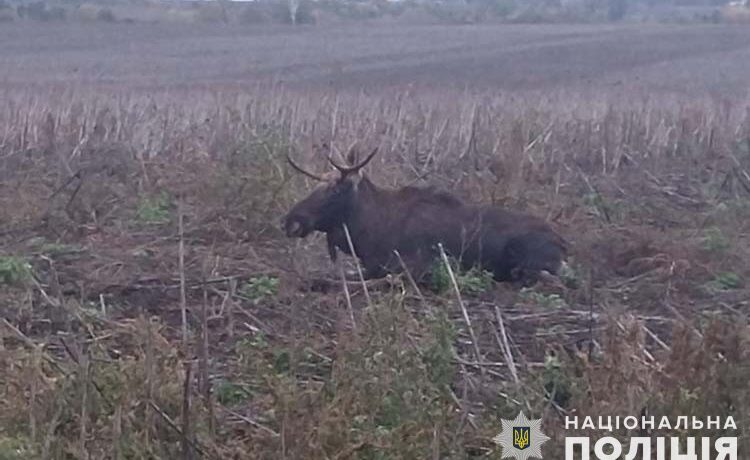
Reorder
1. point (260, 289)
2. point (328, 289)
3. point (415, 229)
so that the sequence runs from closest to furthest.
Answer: point (260, 289), point (328, 289), point (415, 229)

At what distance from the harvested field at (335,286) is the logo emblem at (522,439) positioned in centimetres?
7

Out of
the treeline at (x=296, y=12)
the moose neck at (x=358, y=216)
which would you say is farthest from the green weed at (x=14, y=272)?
the treeline at (x=296, y=12)

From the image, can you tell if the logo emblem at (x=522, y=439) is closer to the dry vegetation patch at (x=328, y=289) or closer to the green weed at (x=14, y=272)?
the dry vegetation patch at (x=328, y=289)

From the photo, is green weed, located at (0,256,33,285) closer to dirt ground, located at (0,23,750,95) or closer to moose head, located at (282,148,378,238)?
moose head, located at (282,148,378,238)

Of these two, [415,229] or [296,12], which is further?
[296,12]

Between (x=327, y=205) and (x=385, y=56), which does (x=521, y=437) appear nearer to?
(x=327, y=205)

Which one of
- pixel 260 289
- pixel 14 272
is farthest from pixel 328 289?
pixel 14 272

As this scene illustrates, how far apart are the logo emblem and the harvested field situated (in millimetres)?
73

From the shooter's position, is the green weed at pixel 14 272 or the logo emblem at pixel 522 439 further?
the green weed at pixel 14 272

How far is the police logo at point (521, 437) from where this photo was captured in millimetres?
6336

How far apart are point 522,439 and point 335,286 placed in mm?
4136

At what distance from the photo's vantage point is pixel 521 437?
251 inches

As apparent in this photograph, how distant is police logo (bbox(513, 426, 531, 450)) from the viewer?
249 inches

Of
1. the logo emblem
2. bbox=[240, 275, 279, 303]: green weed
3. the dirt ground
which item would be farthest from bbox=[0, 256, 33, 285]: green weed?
the dirt ground
